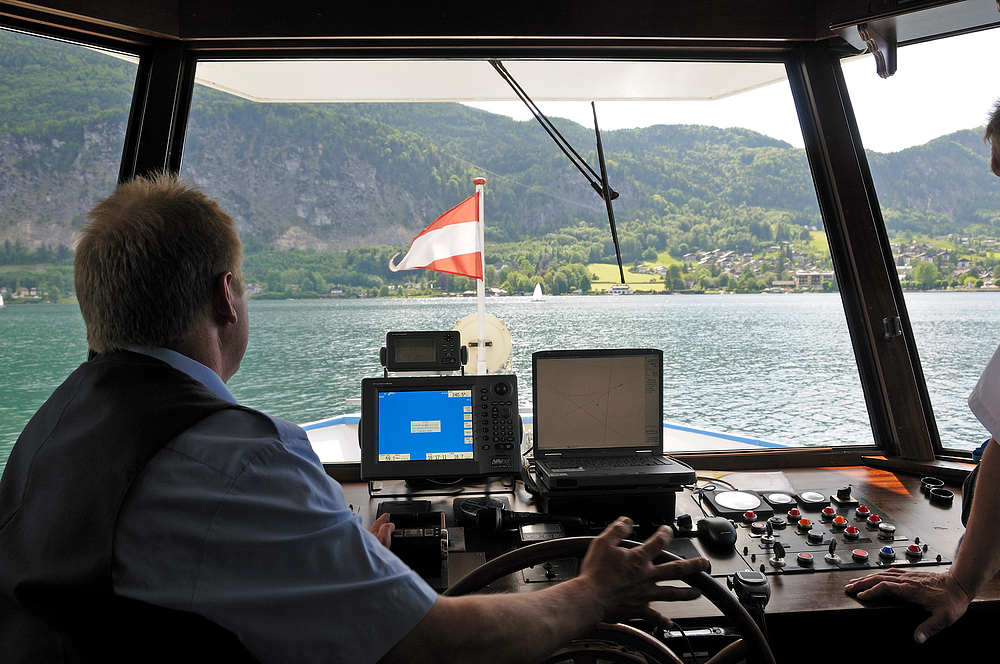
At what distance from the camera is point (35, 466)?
78 centimetres

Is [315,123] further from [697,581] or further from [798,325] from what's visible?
[798,325]

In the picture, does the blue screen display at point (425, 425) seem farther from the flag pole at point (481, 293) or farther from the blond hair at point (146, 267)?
the blond hair at point (146, 267)

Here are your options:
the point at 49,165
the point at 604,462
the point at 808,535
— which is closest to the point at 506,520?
the point at 604,462

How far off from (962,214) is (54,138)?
159 inches

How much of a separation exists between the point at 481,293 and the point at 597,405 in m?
0.97

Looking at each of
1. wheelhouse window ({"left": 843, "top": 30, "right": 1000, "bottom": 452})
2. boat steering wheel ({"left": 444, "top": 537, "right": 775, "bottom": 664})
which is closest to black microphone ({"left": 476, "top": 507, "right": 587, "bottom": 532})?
boat steering wheel ({"left": 444, "top": 537, "right": 775, "bottom": 664})

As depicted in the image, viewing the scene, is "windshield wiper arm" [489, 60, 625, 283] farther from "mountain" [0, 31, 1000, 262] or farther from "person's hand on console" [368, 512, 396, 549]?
"person's hand on console" [368, 512, 396, 549]

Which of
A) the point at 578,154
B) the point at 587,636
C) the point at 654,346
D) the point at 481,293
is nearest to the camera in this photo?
the point at 587,636

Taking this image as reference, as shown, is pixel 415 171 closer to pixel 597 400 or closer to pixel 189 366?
pixel 597 400

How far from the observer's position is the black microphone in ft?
5.66

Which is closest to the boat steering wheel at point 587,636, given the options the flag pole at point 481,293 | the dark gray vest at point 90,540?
the dark gray vest at point 90,540

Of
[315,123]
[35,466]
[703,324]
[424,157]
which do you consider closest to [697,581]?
[35,466]

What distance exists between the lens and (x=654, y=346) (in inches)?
88.4

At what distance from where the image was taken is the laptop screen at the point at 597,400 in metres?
1.95
